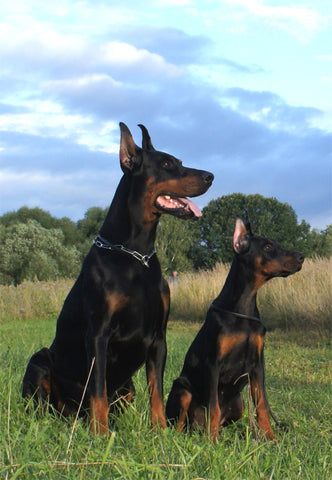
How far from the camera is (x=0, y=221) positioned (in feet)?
181

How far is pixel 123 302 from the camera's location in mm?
3697

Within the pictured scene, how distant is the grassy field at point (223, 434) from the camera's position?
8.76 feet

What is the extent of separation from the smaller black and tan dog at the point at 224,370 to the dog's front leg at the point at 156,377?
47 cm

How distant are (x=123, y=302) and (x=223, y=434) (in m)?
1.33

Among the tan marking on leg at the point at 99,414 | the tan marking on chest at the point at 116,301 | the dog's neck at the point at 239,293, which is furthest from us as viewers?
the dog's neck at the point at 239,293

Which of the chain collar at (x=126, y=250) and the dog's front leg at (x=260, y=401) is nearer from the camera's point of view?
the chain collar at (x=126, y=250)

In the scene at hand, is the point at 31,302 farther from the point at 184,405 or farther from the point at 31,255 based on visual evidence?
the point at 31,255

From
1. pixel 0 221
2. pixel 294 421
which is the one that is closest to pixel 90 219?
pixel 0 221

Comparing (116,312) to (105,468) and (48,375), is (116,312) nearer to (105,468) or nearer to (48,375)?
(48,375)

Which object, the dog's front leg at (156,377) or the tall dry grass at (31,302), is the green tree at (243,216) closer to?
the tall dry grass at (31,302)

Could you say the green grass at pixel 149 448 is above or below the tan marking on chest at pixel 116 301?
below

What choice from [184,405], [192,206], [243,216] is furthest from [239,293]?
[243,216]

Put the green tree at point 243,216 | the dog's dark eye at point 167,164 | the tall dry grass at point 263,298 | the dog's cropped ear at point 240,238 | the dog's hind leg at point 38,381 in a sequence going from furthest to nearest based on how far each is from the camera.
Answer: the green tree at point 243,216 < the tall dry grass at point 263,298 < the dog's cropped ear at point 240,238 < the dog's hind leg at point 38,381 < the dog's dark eye at point 167,164

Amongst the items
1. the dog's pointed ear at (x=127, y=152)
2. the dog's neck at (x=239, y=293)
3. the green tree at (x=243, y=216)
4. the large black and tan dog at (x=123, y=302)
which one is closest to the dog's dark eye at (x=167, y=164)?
the large black and tan dog at (x=123, y=302)
